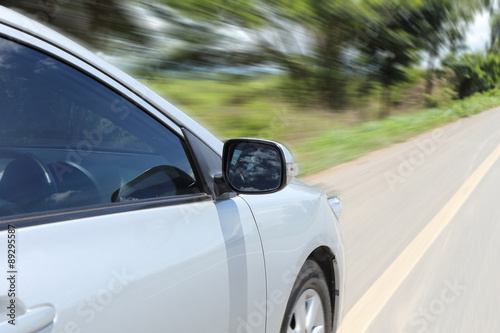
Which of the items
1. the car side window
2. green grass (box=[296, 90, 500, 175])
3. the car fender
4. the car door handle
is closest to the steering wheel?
the car side window

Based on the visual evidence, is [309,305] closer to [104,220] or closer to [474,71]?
[104,220]

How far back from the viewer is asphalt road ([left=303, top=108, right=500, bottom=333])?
3576 millimetres

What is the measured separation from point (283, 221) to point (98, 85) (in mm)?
1016

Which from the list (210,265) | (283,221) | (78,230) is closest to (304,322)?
(283,221)

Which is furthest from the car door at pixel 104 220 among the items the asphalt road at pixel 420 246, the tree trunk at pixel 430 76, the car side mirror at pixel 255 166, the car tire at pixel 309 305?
the tree trunk at pixel 430 76

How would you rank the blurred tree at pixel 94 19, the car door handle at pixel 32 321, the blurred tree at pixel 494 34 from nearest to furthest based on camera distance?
the car door handle at pixel 32 321 → the blurred tree at pixel 94 19 → the blurred tree at pixel 494 34

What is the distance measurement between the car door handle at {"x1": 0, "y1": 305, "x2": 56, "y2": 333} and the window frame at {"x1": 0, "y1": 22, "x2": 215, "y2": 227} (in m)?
0.22

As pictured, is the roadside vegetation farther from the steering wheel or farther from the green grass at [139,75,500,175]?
the steering wheel

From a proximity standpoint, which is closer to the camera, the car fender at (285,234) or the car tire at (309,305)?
the car fender at (285,234)

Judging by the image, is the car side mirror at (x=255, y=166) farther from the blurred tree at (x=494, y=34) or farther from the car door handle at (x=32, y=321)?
the blurred tree at (x=494, y=34)

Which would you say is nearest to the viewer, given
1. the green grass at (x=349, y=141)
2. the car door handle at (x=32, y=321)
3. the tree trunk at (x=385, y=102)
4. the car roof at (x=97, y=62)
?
the car door handle at (x=32, y=321)

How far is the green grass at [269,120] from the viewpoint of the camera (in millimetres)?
10289

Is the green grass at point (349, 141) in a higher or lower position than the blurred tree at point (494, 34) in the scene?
lower

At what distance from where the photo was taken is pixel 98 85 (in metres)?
1.62
